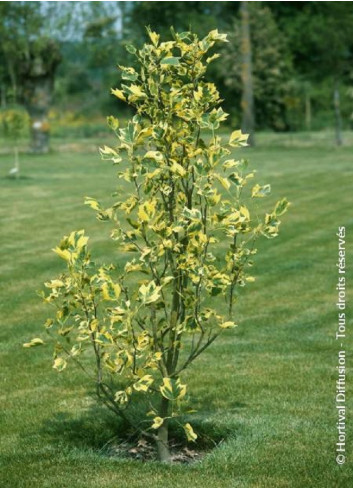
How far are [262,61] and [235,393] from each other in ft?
183

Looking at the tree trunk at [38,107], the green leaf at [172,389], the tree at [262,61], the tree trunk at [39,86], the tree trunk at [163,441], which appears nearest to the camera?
the green leaf at [172,389]

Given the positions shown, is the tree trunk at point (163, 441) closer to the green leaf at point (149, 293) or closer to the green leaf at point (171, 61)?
the green leaf at point (149, 293)

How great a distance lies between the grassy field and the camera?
6207 mm

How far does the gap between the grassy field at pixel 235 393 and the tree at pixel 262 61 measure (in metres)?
46.1

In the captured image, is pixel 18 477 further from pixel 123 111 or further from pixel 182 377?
pixel 123 111

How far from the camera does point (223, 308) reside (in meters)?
11.4

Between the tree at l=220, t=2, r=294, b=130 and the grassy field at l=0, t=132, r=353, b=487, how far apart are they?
46.1 m

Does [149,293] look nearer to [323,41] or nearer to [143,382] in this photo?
[143,382]

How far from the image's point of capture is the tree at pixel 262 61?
201 feet

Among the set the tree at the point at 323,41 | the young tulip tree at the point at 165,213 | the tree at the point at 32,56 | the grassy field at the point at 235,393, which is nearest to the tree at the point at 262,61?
the tree at the point at 323,41

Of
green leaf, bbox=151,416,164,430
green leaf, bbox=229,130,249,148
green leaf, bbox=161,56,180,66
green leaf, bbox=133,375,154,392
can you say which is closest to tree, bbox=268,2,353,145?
green leaf, bbox=229,130,249,148

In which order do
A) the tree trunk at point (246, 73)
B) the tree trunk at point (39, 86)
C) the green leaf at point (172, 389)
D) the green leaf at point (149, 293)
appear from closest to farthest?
the green leaf at point (149, 293), the green leaf at point (172, 389), the tree trunk at point (39, 86), the tree trunk at point (246, 73)

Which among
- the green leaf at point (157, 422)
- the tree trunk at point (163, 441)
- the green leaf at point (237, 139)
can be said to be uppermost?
the green leaf at point (237, 139)

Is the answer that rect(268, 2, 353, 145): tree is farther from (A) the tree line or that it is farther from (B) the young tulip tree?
(B) the young tulip tree
